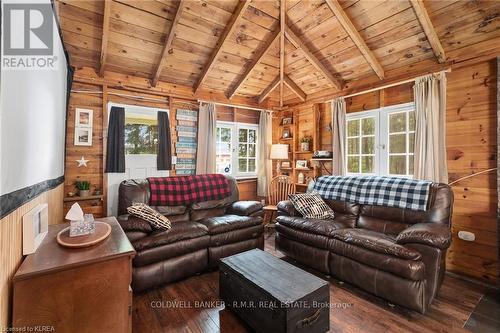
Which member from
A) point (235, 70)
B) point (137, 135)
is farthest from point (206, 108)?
point (137, 135)

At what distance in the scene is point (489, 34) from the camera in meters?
2.52

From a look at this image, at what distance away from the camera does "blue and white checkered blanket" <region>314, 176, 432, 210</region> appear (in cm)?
259

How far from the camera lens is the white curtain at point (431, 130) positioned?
2854 mm

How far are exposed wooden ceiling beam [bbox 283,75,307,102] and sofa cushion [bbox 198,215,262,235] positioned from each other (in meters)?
2.54

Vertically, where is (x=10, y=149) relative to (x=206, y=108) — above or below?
below

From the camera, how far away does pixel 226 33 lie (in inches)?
124

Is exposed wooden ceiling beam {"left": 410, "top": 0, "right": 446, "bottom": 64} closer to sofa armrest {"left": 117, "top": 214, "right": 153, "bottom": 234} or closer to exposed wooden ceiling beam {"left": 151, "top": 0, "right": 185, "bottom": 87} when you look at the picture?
exposed wooden ceiling beam {"left": 151, "top": 0, "right": 185, "bottom": 87}

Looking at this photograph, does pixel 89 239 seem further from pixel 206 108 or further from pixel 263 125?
pixel 263 125

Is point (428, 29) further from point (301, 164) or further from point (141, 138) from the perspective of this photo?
point (141, 138)

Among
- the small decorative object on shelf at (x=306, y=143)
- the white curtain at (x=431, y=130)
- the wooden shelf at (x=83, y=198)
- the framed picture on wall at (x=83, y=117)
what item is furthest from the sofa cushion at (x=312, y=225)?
the framed picture on wall at (x=83, y=117)

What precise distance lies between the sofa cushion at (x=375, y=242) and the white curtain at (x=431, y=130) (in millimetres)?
1157

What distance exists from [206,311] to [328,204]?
2.06 meters

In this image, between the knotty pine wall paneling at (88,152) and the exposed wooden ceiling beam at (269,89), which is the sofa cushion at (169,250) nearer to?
the knotty pine wall paneling at (88,152)

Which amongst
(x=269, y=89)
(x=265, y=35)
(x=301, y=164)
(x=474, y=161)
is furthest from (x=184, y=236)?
(x=474, y=161)
